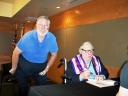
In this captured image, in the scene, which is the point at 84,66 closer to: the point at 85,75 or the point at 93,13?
the point at 85,75

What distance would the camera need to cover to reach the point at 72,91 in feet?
5.30

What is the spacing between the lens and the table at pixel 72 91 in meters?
1.53

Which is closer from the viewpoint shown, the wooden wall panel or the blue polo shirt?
the blue polo shirt

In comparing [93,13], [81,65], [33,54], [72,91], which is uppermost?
[93,13]

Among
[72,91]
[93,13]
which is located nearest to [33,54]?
[72,91]

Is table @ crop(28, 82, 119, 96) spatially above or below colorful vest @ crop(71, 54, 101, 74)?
below


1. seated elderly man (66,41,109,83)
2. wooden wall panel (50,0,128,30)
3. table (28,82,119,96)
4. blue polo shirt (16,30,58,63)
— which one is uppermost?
wooden wall panel (50,0,128,30)

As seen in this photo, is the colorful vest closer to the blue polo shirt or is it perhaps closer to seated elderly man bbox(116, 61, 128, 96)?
the blue polo shirt

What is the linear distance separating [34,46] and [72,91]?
0.89 metres

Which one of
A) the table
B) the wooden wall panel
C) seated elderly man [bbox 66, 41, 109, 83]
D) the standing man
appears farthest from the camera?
the wooden wall panel

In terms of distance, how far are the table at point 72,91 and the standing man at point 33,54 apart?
2.41ft

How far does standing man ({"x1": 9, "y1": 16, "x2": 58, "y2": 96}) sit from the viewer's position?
2260mm

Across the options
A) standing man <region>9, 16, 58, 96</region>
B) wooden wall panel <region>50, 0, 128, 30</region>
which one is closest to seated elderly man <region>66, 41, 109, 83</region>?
standing man <region>9, 16, 58, 96</region>

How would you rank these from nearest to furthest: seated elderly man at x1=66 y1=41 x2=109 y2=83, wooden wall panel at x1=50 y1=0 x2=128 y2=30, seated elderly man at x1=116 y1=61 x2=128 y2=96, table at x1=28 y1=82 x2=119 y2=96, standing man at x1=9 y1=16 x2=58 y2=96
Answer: seated elderly man at x1=116 y1=61 x2=128 y2=96, table at x1=28 y1=82 x2=119 y2=96, standing man at x1=9 y1=16 x2=58 y2=96, seated elderly man at x1=66 y1=41 x2=109 y2=83, wooden wall panel at x1=50 y1=0 x2=128 y2=30
